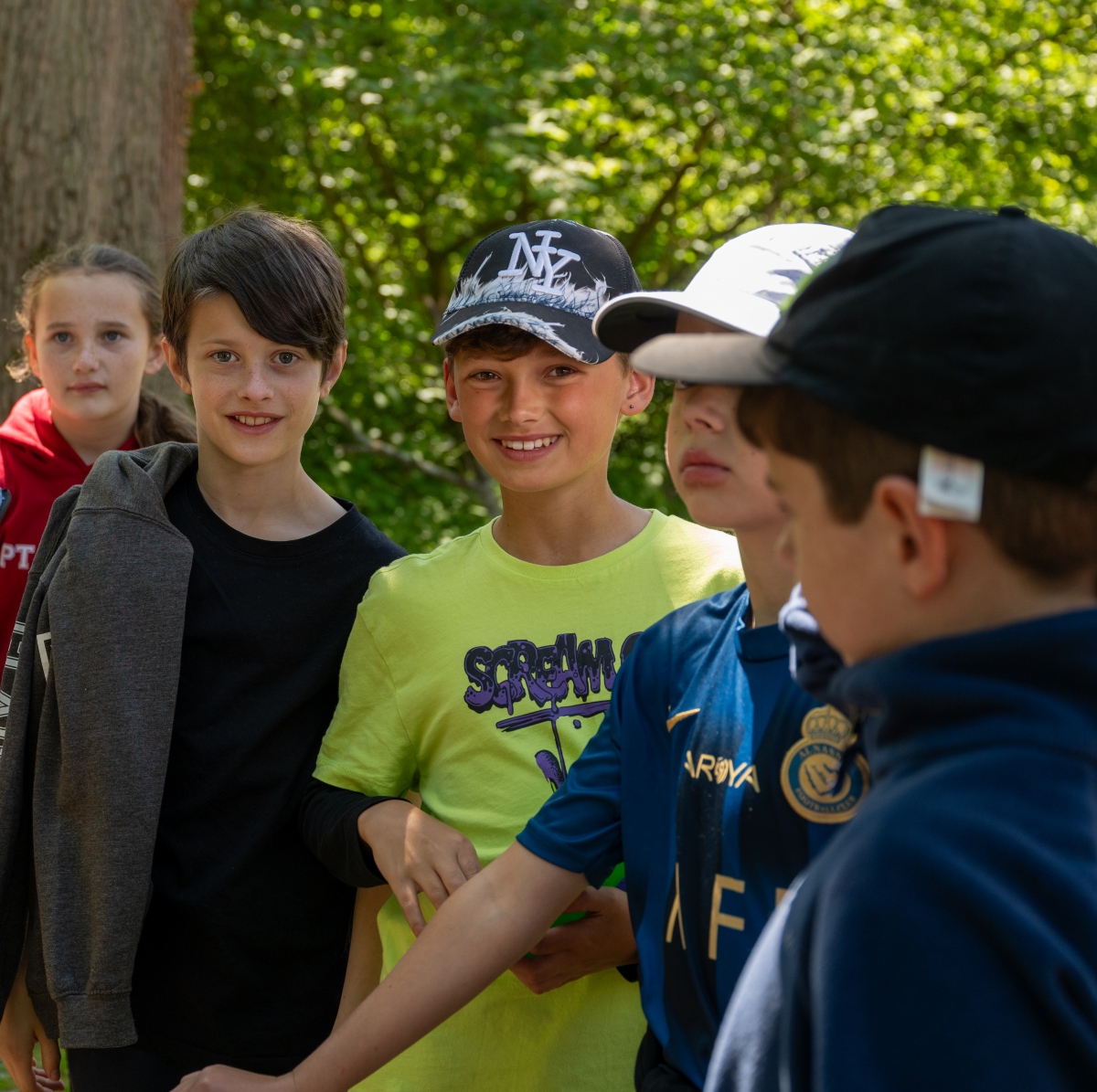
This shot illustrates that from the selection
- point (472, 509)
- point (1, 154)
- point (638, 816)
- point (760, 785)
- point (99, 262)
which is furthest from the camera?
point (472, 509)

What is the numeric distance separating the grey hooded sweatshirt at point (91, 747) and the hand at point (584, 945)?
2.64 feet

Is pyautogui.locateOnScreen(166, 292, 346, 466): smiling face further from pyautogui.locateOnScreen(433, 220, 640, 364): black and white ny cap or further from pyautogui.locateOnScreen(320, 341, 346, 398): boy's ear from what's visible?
pyautogui.locateOnScreen(433, 220, 640, 364): black and white ny cap

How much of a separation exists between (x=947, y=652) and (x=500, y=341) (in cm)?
140

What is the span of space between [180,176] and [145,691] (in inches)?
147

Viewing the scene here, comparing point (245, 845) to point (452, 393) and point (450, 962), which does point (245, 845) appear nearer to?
point (450, 962)

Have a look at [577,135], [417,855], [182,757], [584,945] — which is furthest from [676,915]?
[577,135]

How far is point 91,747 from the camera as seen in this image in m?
2.22

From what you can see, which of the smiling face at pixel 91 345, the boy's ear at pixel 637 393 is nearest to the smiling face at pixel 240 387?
the boy's ear at pixel 637 393

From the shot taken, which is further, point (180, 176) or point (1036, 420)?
point (180, 176)

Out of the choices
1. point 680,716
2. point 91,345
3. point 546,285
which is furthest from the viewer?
point 91,345

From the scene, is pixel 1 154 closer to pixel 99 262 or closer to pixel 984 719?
pixel 99 262

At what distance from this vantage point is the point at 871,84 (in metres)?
8.41

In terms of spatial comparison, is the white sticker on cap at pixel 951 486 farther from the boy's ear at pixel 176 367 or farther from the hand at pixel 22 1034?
the hand at pixel 22 1034

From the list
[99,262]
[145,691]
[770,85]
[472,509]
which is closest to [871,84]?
[770,85]
